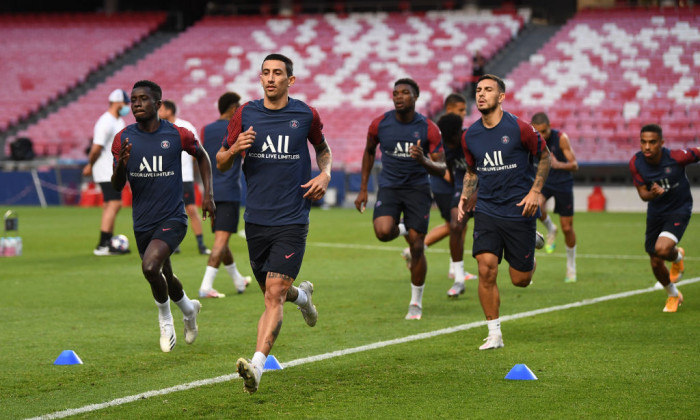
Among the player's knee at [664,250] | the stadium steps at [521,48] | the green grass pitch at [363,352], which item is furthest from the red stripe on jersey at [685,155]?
the stadium steps at [521,48]

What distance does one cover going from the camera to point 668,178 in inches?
408

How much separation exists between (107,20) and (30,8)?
626 cm

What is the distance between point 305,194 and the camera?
704 centimetres

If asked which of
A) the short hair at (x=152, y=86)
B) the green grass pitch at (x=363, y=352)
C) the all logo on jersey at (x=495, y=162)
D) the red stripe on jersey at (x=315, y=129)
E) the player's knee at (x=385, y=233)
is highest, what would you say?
the short hair at (x=152, y=86)

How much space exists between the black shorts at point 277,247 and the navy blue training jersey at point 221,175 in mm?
4652

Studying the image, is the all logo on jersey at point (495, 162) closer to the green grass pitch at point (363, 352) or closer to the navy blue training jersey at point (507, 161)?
the navy blue training jersey at point (507, 161)

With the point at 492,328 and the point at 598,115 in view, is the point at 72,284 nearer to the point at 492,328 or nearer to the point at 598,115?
the point at 492,328

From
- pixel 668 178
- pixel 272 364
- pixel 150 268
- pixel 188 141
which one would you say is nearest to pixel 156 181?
pixel 188 141

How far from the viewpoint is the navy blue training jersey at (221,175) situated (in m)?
12.0

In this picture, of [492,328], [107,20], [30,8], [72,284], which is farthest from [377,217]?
[30,8]

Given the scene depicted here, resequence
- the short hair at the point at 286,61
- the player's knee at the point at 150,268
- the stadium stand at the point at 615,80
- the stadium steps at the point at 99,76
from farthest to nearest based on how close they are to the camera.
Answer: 1. the stadium steps at the point at 99,76
2. the stadium stand at the point at 615,80
3. the player's knee at the point at 150,268
4. the short hair at the point at 286,61

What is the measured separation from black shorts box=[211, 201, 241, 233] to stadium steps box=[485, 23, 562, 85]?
2488cm

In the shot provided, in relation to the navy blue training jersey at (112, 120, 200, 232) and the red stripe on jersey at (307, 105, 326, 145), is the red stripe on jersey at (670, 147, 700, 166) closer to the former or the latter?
the red stripe on jersey at (307, 105, 326, 145)

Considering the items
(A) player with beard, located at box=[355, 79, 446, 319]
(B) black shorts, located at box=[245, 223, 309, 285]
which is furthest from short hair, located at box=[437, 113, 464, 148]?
(B) black shorts, located at box=[245, 223, 309, 285]
